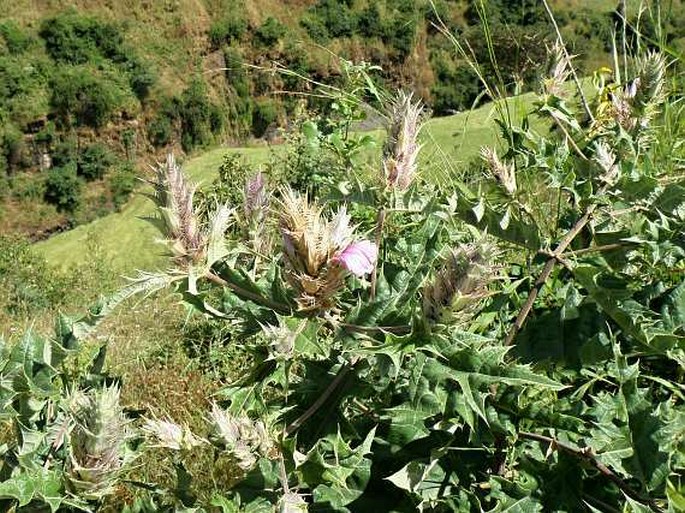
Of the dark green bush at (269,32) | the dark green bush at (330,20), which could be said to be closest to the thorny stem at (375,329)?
the dark green bush at (330,20)

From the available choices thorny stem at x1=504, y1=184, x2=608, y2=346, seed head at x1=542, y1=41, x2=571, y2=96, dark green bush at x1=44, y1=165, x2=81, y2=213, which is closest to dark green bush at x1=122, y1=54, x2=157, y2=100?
dark green bush at x1=44, y1=165, x2=81, y2=213

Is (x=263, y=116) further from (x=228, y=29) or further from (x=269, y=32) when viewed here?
(x=228, y=29)

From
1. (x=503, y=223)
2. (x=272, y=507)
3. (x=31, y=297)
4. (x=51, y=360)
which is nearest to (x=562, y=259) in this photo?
(x=503, y=223)

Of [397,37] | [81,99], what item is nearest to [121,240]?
[81,99]

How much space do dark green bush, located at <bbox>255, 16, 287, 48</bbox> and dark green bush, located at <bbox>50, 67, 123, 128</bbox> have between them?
9.46 meters

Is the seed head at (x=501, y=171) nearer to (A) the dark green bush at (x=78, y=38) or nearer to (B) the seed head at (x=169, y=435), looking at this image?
(B) the seed head at (x=169, y=435)

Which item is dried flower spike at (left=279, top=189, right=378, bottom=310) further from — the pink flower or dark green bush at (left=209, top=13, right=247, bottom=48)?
dark green bush at (left=209, top=13, right=247, bottom=48)

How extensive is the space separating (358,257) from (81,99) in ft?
142

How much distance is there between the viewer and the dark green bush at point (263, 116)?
41531 millimetres

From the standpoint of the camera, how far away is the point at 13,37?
41219 millimetres

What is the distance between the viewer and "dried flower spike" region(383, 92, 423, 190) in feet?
3.82

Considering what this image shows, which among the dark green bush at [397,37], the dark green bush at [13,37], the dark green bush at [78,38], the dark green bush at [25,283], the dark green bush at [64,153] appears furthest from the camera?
the dark green bush at [78,38]

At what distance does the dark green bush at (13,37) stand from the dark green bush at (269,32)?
12987mm

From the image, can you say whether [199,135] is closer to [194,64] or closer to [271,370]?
[194,64]
